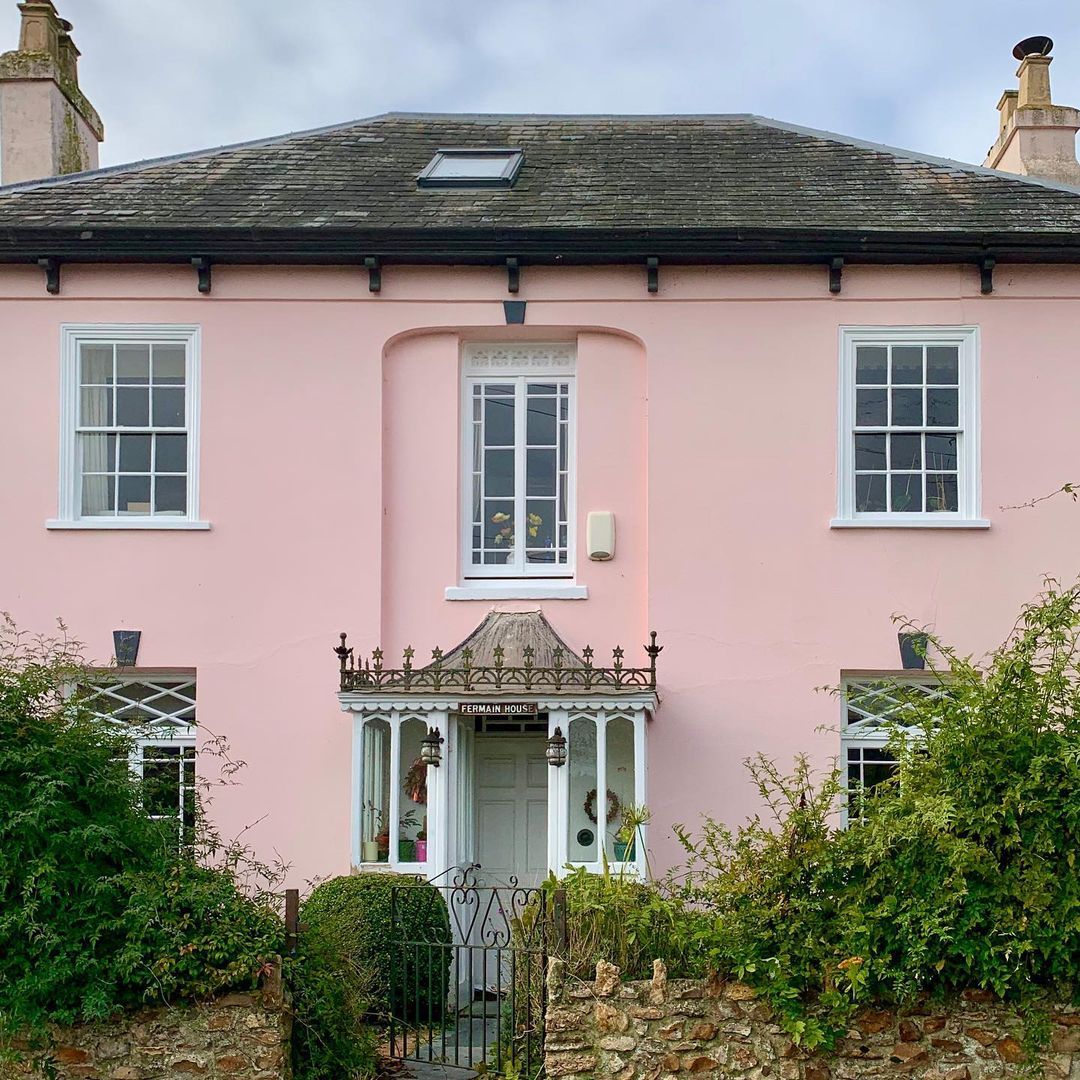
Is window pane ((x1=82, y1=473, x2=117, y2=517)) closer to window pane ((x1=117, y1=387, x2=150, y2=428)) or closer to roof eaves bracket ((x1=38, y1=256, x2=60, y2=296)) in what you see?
window pane ((x1=117, y1=387, x2=150, y2=428))

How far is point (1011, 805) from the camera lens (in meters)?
8.19

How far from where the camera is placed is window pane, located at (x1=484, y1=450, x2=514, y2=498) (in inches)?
552

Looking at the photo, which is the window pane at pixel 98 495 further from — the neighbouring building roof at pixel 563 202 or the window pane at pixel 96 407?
the neighbouring building roof at pixel 563 202

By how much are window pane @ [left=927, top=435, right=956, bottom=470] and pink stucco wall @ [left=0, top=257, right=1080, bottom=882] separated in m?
0.35

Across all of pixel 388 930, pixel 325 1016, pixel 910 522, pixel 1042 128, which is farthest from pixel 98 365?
pixel 1042 128

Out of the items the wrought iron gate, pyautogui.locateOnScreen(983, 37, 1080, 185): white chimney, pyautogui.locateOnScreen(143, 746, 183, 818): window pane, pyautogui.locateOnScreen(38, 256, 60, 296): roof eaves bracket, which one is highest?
pyautogui.locateOnScreen(983, 37, 1080, 185): white chimney

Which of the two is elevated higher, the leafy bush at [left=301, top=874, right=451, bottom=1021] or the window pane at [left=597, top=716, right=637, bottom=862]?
the window pane at [left=597, top=716, right=637, bottom=862]

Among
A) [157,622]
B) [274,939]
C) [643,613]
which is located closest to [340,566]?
[157,622]

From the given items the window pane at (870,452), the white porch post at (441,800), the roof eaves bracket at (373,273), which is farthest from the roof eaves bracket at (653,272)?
the white porch post at (441,800)

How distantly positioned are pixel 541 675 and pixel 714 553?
6.79 feet

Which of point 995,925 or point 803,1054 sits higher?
point 995,925

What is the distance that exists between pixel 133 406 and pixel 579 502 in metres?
4.27

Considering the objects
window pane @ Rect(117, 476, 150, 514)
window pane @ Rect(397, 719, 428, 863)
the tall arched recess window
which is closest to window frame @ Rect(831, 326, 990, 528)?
the tall arched recess window

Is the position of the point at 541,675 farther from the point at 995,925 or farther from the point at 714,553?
the point at 995,925
